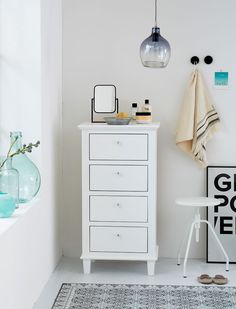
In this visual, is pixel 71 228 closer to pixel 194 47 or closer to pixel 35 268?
pixel 35 268

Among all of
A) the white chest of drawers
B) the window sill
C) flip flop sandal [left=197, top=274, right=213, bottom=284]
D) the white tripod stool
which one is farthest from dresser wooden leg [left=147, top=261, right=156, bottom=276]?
the window sill

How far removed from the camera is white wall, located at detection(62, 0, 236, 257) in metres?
4.82

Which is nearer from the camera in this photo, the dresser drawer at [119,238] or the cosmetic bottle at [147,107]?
the dresser drawer at [119,238]

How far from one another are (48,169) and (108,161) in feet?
1.34

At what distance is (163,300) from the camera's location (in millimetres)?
4062

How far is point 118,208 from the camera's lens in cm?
454

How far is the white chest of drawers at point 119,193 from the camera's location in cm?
448

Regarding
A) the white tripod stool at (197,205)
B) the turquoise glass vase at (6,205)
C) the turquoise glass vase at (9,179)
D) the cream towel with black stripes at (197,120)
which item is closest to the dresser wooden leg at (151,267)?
the white tripod stool at (197,205)

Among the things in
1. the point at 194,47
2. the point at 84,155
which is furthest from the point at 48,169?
the point at 194,47

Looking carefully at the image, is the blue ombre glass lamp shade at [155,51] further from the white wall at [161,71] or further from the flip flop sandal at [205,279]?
the flip flop sandal at [205,279]

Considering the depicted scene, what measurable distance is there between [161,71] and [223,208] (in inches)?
43.3

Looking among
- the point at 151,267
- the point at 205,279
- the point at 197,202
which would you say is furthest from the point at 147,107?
the point at 205,279

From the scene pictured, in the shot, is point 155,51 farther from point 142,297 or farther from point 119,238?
point 142,297

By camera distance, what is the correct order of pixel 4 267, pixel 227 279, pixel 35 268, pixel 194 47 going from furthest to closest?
1. pixel 194 47
2. pixel 227 279
3. pixel 35 268
4. pixel 4 267
